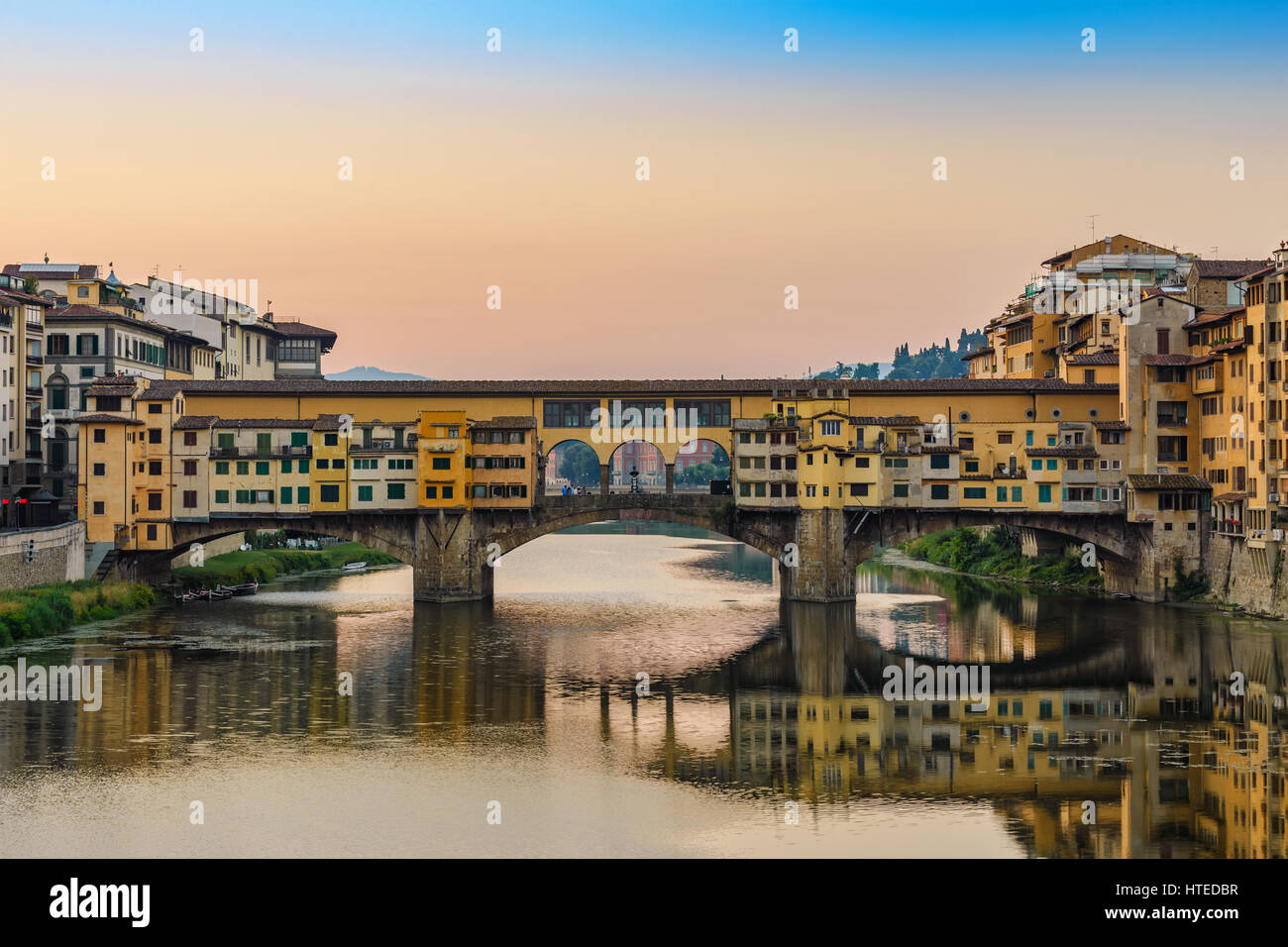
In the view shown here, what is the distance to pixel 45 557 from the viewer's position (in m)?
63.6

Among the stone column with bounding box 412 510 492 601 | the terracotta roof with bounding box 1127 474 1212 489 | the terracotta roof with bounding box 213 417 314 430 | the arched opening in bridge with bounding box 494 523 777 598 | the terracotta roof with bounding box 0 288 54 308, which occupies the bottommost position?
the arched opening in bridge with bounding box 494 523 777 598

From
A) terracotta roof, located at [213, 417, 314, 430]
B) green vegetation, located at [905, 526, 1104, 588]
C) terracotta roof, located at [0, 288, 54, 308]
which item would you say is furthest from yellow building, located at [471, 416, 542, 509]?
green vegetation, located at [905, 526, 1104, 588]

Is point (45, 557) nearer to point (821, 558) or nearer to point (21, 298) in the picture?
point (21, 298)

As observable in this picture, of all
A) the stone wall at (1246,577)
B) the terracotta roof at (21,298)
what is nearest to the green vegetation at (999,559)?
the stone wall at (1246,577)

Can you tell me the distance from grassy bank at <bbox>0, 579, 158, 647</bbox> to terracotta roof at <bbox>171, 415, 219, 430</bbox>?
8.36 meters

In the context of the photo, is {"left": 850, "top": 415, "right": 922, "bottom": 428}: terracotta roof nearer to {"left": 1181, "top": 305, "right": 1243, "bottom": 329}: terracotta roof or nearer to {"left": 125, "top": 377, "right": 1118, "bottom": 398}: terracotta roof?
{"left": 125, "top": 377, "right": 1118, "bottom": 398}: terracotta roof

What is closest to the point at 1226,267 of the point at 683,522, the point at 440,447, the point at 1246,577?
the point at 1246,577

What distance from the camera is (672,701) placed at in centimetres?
4816

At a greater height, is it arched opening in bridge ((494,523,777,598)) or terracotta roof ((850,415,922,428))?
terracotta roof ((850,415,922,428))

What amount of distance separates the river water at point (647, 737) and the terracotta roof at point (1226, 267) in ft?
61.1

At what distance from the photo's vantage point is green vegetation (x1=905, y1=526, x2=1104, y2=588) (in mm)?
80875

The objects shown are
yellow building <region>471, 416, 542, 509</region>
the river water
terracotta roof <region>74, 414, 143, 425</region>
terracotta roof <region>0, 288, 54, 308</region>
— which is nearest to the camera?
the river water

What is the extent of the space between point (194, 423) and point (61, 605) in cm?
1491

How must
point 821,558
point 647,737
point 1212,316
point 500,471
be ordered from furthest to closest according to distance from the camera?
1. point 500,471
2. point 821,558
3. point 1212,316
4. point 647,737
